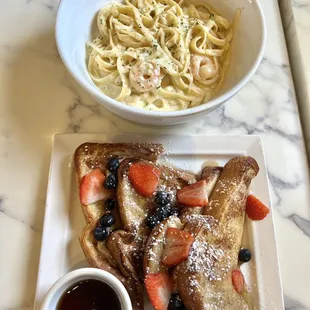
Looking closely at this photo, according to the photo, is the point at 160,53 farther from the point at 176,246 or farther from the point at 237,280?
the point at 237,280

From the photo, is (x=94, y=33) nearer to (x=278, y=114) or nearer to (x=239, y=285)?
(x=278, y=114)

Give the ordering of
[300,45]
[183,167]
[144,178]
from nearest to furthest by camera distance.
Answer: [144,178], [183,167], [300,45]

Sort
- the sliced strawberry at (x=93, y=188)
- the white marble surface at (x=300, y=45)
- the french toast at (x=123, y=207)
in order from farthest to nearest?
the white marble surface at (x=300, y=45) → the sliced strawberry at (x=93, y=188) → the french toast at (x=123, y=207)

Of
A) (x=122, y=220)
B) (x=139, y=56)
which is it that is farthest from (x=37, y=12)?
(x=122, y=220)

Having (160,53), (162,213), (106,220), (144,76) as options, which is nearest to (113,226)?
(106,220)

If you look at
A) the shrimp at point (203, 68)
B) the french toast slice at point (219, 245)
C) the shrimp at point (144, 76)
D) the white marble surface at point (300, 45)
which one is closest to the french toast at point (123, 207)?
the french toast slice at point (219, 245)

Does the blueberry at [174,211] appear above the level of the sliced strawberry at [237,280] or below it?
above

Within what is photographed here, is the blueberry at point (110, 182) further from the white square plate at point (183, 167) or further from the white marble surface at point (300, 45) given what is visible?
the white marble surface at point (300, 45)
